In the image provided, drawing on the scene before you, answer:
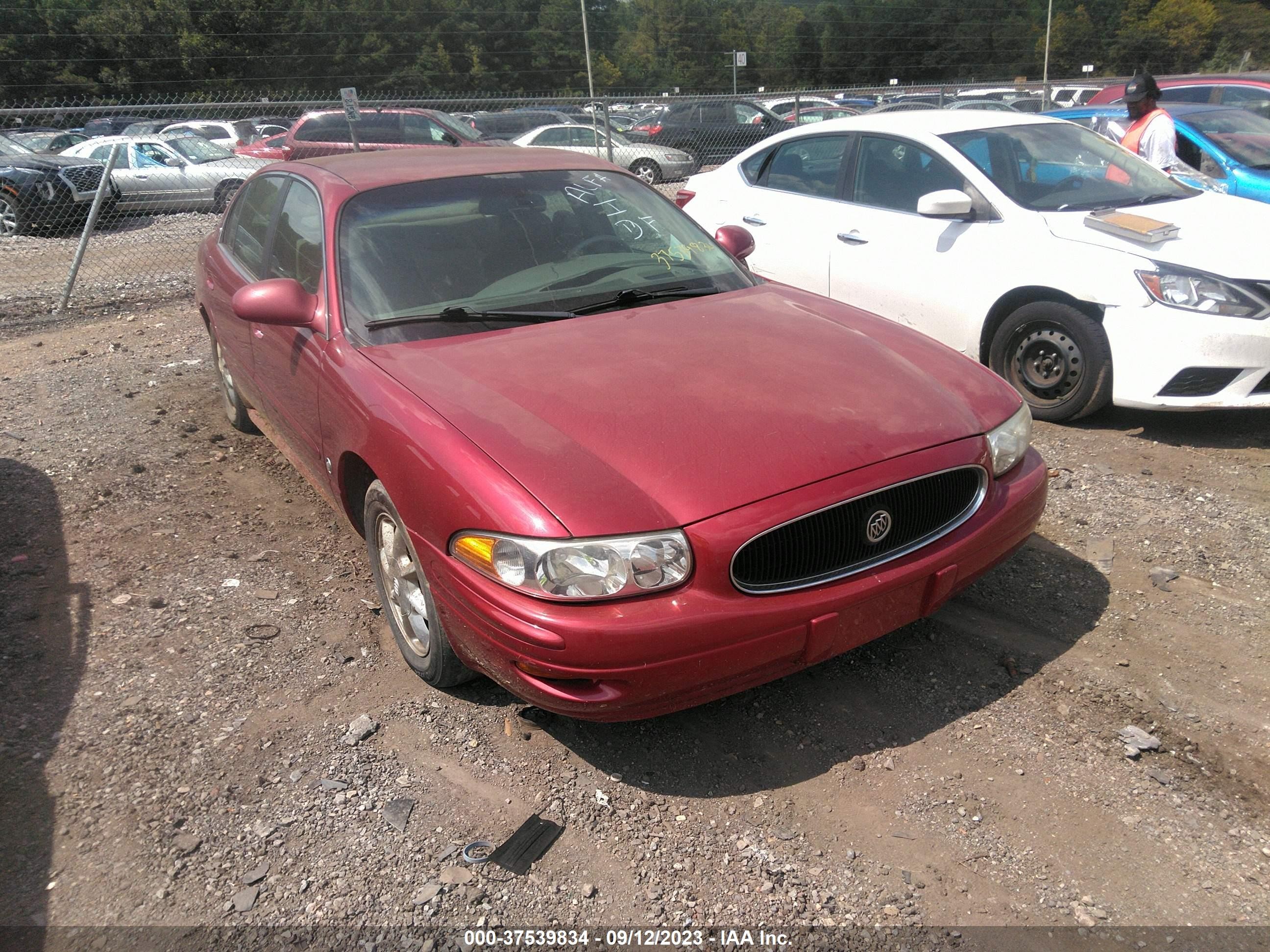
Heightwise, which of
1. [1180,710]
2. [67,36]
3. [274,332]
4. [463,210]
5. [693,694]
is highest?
[67,36]

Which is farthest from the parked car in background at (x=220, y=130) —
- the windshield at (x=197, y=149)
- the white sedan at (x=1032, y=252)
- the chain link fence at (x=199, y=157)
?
the white sedan at (x=1032, y=252)

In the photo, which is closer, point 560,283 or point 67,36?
point 560,283

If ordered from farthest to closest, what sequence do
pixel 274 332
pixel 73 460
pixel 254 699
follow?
1. pixel 73 460
2. pixel 274 332
3. pixel 254 699

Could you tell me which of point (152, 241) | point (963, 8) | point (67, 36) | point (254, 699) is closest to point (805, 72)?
point (963, 8)

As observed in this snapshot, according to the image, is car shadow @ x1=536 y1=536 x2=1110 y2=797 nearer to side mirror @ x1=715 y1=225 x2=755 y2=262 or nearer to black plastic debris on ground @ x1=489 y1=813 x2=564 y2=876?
black plastic debris on ground @ x1=489 y1=813 x2=564 y2=876

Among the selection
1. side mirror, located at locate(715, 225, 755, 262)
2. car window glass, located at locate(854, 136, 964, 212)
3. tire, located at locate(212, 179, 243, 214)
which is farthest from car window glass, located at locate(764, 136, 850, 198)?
tire, located at locate(212, 179, 243, 214)

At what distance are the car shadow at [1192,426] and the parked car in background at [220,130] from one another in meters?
22.5

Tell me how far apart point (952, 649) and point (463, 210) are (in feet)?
8.04

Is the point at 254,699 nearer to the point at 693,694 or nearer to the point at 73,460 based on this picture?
the point at 693,694

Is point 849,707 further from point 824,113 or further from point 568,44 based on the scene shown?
point 568,44

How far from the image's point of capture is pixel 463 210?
3703 mm

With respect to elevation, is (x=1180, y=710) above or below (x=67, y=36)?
below

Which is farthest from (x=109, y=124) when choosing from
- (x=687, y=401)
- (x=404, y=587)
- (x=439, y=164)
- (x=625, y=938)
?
(x=625, y=938)

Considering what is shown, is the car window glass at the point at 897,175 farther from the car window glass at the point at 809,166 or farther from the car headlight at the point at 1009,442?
the car headlight at the point at 1009,442
